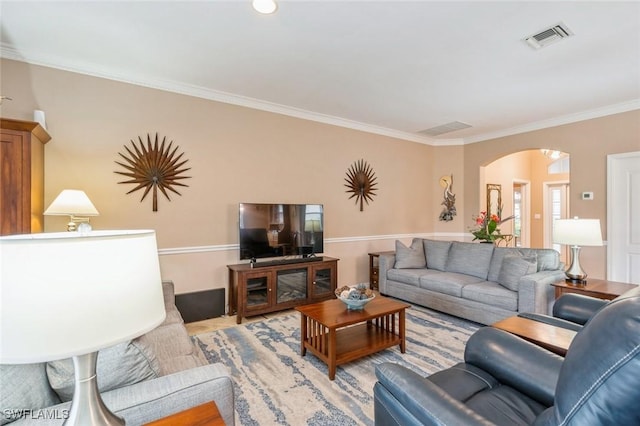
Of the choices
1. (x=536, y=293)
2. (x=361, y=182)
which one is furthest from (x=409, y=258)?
(x=536, y=293)

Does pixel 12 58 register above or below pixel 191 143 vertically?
above

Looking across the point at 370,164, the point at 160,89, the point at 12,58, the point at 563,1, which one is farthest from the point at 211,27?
the point at 370,164

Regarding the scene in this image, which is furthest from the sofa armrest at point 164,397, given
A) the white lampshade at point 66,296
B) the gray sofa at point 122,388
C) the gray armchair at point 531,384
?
the gray armchair at point 531,384

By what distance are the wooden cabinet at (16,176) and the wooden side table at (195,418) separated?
2.32 m

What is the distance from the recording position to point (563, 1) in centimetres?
215

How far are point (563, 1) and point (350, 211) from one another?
3426 mm

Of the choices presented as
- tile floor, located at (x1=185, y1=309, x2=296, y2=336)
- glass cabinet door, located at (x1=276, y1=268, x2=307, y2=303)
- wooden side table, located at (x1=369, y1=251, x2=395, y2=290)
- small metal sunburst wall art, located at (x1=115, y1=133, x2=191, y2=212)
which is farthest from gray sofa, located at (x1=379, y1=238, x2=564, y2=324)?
small metal sunburst wall art, located at (x1=115, y1=133, x2=191, y2=212)

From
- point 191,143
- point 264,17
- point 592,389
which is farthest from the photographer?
point 191,143

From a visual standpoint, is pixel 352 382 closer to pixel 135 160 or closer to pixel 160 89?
pixel 135 160

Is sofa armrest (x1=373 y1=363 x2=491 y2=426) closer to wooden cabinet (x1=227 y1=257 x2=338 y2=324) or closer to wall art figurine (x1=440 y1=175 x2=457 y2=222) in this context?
wooden cabinet (x1=227 y1=257 x2=338 y2=324)

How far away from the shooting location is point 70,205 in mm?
2537

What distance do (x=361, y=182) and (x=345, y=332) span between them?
282 cm

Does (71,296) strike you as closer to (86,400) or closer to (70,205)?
(86,400)

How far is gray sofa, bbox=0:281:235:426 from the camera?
992 mm
